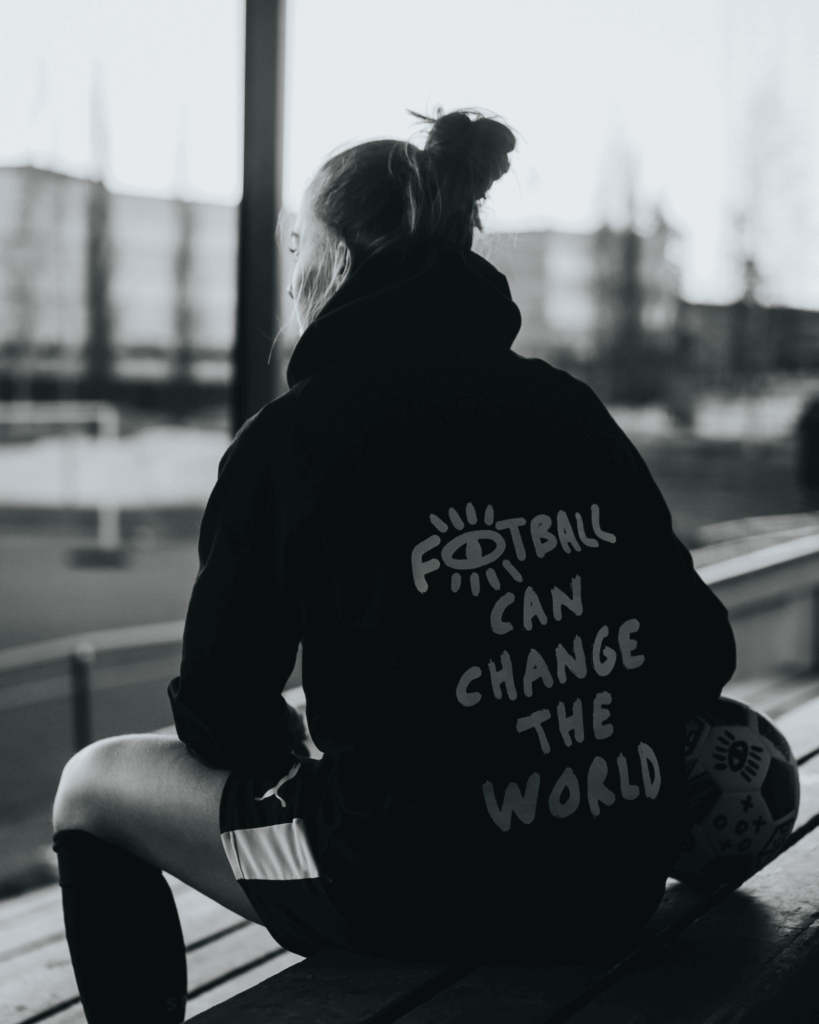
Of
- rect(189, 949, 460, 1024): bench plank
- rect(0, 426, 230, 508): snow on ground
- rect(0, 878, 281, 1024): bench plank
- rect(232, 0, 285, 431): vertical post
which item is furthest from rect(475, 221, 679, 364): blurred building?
rect(189, 949, 460, 1024): bench plank

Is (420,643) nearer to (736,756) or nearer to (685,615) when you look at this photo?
(685,615)

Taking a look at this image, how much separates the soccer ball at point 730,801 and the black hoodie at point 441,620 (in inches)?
4.5

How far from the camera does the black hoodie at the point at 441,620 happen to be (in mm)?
937

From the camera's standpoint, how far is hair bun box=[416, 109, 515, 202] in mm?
1121

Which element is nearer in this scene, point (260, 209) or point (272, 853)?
point (272, 853)

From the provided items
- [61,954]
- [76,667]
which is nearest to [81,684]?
[76,667]

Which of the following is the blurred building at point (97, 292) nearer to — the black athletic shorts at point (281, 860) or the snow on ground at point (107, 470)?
the snow on ground at point (107, 470)

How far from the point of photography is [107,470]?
3425cm

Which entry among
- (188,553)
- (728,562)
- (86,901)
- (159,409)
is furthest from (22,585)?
(86,901)

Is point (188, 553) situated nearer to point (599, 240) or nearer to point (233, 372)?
point (599, 240)

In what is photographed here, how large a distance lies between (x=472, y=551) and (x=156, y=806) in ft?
1.32

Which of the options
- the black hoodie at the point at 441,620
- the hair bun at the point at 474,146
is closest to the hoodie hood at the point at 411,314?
the black hoodie at the point at 441,620

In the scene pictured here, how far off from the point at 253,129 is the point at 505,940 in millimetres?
1289

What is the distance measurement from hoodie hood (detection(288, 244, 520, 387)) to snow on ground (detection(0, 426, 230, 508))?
98.0 ft
